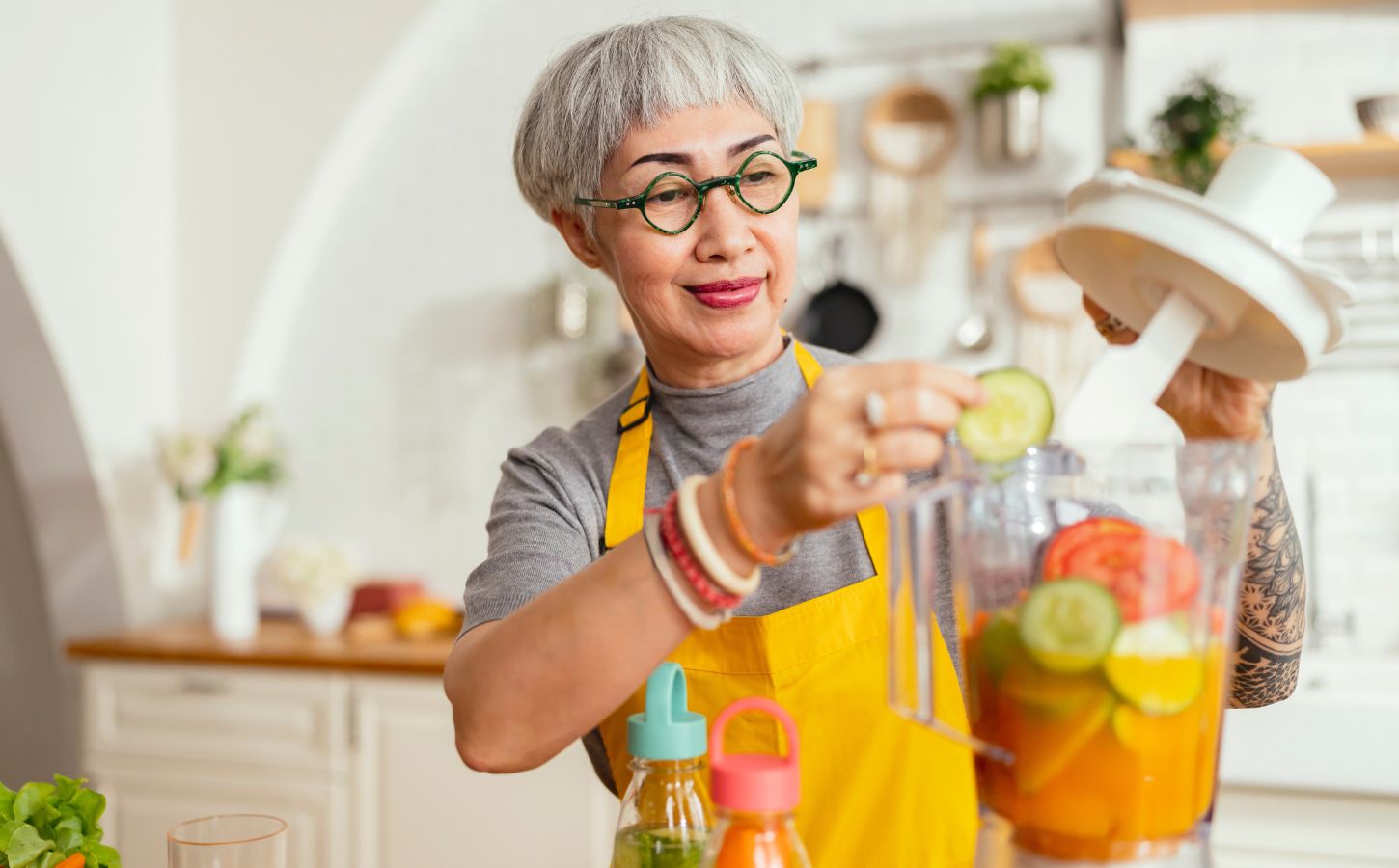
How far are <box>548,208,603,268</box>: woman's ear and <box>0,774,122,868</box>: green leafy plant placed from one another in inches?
26.0

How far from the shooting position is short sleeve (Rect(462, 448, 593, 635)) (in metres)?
1.01

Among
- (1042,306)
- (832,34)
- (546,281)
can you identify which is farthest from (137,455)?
(1042,306)

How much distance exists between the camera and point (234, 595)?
2988mm

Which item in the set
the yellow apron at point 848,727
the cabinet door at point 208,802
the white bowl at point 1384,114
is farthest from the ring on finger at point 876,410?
the cabinet door at point 208,802

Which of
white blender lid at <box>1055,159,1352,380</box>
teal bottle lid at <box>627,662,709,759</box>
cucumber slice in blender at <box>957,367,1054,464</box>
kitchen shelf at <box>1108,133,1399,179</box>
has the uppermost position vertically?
kitchen shelf at <box>1108,133,1399,179</box>

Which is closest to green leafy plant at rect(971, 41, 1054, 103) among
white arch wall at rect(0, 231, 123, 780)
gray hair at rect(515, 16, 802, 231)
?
gray hair at rect(515, 16, 802, 231)

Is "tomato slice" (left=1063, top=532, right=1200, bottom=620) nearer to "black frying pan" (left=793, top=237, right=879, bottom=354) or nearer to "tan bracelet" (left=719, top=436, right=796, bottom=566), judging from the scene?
"tan bracelet" (left=719, top=436, right=796, bottom=566)

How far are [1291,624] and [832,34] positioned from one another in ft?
7.23

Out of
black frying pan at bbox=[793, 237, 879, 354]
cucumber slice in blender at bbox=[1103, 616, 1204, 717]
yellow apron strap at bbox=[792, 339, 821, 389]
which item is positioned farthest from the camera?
black frying pan at bbox=[793, 237, 879, 354]

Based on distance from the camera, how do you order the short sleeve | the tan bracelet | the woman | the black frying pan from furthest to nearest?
the black frying pan
the short sleeve
the woman
the tan bracelet

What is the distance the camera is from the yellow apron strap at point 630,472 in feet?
3.93

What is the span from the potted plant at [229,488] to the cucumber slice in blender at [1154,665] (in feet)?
8.89

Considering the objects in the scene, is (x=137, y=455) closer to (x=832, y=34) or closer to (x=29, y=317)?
(x=29, y=317)

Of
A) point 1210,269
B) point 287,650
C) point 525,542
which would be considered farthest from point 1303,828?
point 287,650
